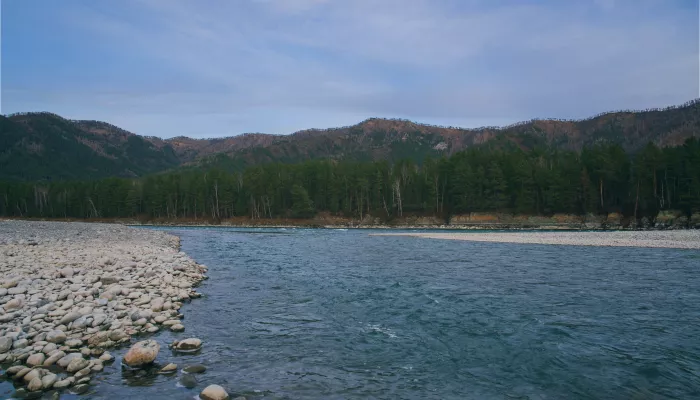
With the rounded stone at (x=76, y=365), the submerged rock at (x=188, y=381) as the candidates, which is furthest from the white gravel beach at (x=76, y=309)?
the submerged rock at (x=188, y=381)

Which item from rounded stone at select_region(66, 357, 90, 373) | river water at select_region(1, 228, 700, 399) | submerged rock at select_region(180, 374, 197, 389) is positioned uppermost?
rounded stone at select_region(66, 357, 90, 373)

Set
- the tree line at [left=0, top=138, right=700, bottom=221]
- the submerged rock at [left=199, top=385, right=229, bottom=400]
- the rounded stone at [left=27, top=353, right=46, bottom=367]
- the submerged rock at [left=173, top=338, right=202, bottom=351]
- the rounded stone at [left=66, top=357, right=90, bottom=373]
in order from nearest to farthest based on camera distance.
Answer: the submerged rock at [left=199, top=385, right=229, bottom=400]
the rounded stone at [left=66, top=357, right=90, bottom=373]
the rounded stone at [left=27, top=353, right=46, bottom=367]
the submerged rock at [left=173, top=338, right=202, bottom=351]
the tree line at [left=0, top=138, right=700, bottom=221]

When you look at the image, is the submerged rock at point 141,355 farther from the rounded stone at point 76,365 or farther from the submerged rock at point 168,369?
the rounded stone at point 76,365

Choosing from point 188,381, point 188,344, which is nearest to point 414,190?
point 188,344

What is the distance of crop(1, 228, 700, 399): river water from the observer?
7.96 metres

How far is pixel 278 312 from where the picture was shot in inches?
536

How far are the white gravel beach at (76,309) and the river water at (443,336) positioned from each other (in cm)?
68

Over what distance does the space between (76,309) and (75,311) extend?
0.29m

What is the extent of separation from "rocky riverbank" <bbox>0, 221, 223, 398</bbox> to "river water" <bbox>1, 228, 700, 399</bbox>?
2.15ft

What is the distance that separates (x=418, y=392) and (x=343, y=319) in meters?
5.32

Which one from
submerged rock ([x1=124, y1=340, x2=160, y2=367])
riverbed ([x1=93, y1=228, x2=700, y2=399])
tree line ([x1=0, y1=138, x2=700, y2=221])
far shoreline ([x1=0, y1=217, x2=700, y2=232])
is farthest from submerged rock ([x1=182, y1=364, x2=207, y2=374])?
tree line ([x1=0, y1=138, x2=700, y2=221])

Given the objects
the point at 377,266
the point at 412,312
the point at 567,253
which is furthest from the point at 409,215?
the point at 412,312

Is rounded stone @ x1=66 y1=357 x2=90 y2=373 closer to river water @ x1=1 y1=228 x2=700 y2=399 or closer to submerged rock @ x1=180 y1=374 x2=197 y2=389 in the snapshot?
river water @ x1=1 y1=228 x2=700 y2=399

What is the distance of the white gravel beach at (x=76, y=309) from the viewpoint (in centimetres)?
830
